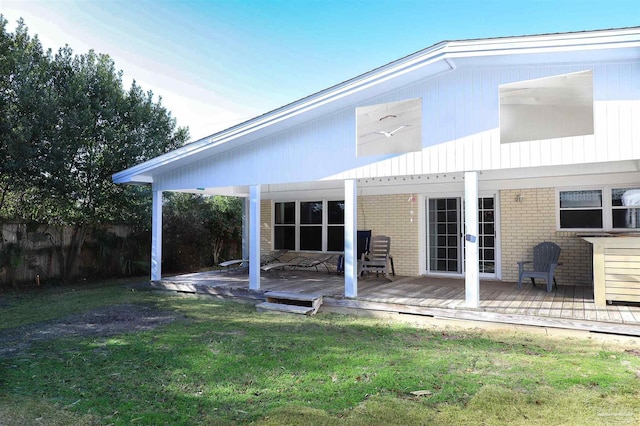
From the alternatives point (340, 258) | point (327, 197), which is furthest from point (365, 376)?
point (327, 197)

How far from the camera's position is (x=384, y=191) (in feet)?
35.2

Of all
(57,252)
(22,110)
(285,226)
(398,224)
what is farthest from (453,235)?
(22,110)

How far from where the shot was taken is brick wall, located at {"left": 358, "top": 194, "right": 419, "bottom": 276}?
10375 mm

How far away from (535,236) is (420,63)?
16.4 feet

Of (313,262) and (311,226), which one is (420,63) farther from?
(311,226)

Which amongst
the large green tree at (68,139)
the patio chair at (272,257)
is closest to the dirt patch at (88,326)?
the patio chair at (272,257)

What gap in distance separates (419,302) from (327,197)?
551 centimetres

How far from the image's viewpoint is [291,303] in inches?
310

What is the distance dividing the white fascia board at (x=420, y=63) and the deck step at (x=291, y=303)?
10.4 feet

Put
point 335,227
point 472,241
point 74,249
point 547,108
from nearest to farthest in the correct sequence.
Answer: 1. point 547,108
2. point 472,241
3. point 74,249
4. point 335,227

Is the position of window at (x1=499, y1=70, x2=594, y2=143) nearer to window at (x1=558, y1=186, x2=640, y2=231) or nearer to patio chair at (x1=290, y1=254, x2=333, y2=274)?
window at (x1=558, y1=186, x2=640, y2=231)

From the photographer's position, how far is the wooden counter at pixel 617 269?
599 centimetres

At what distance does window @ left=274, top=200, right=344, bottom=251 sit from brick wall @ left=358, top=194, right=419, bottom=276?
3.32ft

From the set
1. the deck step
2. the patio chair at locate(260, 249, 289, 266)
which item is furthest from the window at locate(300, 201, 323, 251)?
the deck step
